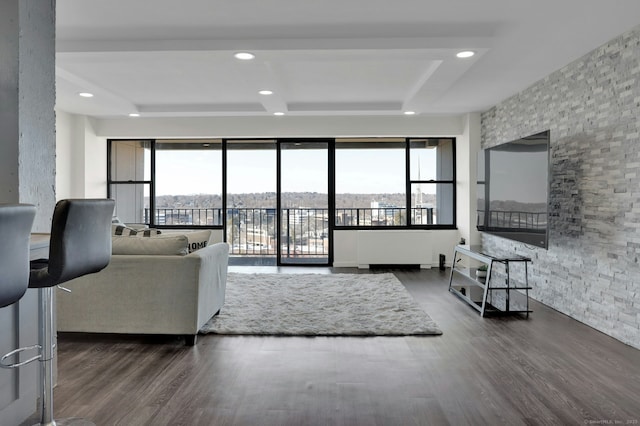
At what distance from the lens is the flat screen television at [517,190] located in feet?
12.3

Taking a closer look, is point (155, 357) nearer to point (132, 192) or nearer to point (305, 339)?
point (305, 339)

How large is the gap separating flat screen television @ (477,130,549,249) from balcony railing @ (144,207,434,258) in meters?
1.91

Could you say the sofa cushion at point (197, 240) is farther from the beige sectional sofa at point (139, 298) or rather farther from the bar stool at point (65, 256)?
the bar stool at point (65, 256)

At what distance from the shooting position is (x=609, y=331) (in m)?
3.36

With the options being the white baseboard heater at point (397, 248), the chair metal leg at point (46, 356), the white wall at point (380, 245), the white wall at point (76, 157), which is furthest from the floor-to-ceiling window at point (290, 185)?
the chair metal leg at point (46, 356)

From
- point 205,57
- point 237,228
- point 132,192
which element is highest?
point 205,57

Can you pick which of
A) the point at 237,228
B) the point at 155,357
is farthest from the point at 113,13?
the point at 237,228

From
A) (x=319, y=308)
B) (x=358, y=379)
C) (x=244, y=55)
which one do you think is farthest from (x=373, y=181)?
A: (x=358, y=379)

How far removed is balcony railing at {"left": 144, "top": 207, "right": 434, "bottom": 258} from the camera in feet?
22.6

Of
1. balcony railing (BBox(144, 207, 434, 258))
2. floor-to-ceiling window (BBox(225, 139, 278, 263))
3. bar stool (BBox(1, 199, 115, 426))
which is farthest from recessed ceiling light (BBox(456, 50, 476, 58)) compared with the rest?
floor-to-ceiling window (BBox(225, 139, 278, 263))

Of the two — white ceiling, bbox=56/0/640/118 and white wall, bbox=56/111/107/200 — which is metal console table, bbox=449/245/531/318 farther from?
white wall, bbox=56/111/107/200

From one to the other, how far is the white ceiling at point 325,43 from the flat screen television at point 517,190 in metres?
0.76

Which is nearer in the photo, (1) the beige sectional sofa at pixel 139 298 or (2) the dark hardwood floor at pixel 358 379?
(2) the dark hardwood floor at pixel 358 379

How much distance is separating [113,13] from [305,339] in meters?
2.65
